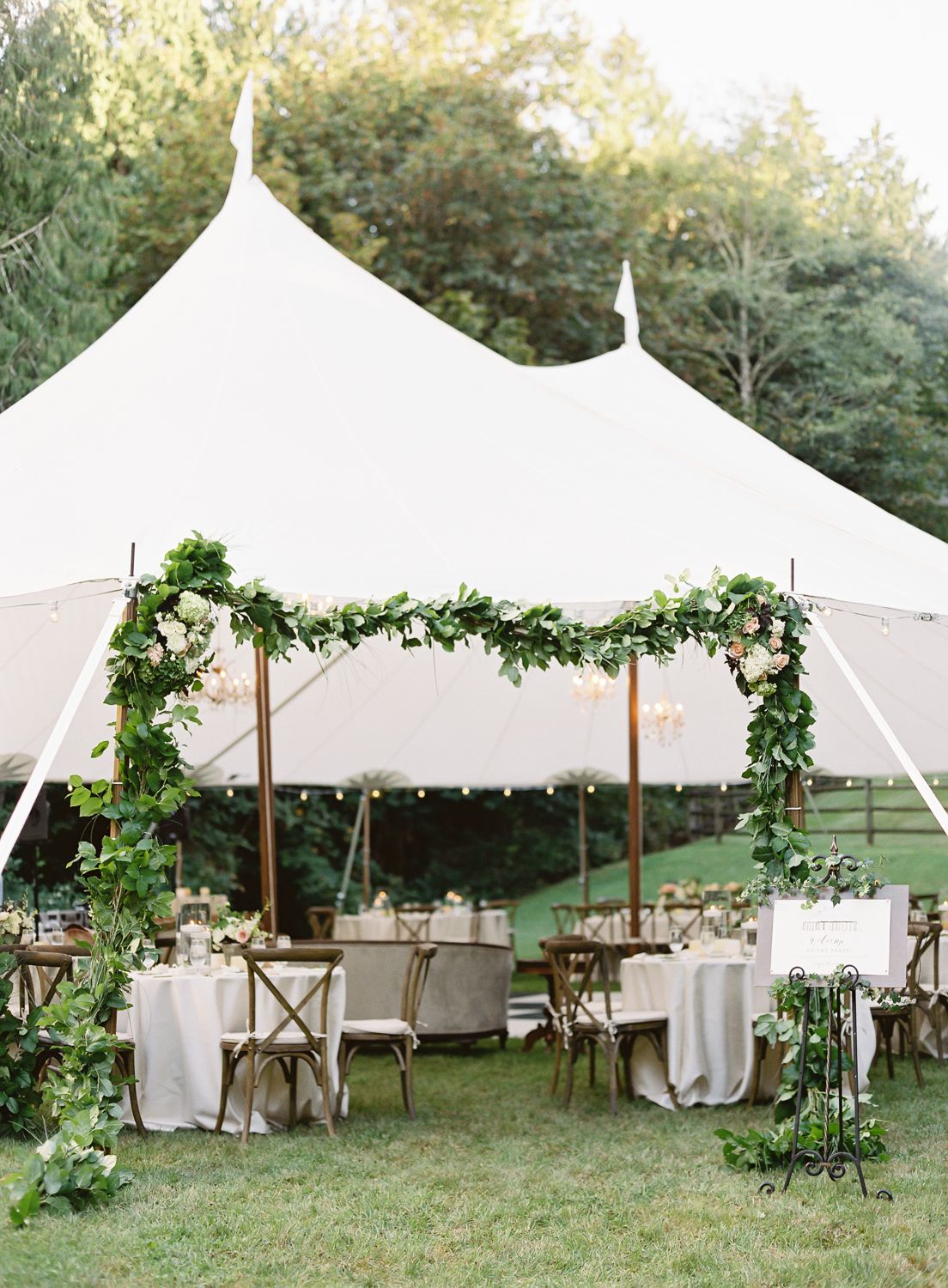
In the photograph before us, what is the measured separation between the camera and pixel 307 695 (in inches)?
439

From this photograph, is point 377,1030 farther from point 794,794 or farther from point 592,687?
point 592,687

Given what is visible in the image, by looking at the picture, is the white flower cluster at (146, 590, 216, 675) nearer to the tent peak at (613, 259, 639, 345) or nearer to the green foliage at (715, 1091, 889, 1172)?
the green foliage at (715, 1091, 889, 1172)

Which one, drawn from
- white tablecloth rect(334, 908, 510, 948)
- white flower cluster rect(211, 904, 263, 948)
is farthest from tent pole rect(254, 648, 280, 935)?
white tablecloth rect(334, 908, 510, 948)

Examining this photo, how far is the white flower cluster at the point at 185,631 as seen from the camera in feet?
17.8

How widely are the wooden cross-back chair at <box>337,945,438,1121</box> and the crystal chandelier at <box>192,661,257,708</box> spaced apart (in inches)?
128

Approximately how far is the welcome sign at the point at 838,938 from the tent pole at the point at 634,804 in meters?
3.65

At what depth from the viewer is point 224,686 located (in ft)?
33.2

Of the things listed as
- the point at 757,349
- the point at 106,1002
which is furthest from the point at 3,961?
the point at 757,349

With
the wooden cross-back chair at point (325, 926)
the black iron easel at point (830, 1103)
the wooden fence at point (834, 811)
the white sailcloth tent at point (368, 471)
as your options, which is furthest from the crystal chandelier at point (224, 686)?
the wooden fence at point (834, 811)

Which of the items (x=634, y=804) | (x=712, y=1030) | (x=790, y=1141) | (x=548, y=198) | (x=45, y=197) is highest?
(x=548, y=198)

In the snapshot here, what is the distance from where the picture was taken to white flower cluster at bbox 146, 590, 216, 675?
543 cm

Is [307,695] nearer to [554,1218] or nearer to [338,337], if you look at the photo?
[338,337]

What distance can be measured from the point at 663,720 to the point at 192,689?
5799 mm

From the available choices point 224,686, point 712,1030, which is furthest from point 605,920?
point 712,1030
